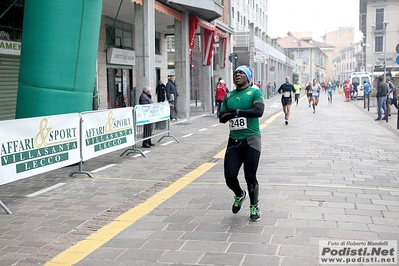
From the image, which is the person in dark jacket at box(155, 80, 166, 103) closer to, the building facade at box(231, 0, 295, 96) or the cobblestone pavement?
the cobblestone pavement

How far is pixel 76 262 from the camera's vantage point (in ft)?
14.2

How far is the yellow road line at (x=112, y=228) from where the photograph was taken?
14.7 feet

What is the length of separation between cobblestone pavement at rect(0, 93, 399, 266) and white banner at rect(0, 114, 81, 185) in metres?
0.44

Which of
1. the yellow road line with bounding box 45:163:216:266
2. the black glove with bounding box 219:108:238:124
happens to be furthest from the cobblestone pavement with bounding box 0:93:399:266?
the black glove with bounding box 219:108:238:124

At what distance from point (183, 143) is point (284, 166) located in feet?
14.5

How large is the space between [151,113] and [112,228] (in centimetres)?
653

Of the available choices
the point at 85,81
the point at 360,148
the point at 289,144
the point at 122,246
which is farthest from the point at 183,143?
the point at 122,246

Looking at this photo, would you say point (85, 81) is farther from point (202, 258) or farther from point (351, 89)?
point (351, 89)

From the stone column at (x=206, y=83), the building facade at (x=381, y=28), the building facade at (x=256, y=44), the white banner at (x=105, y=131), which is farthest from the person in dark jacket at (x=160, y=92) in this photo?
the building facade at (x=381, y=28)

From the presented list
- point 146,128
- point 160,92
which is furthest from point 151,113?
point 160,92

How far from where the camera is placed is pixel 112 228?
5.37m

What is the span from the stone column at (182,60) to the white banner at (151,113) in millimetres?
7879

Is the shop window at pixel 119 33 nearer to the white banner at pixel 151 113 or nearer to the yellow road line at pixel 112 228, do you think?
the white banner at pixel 151 113

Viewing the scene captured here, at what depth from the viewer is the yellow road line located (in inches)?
176
